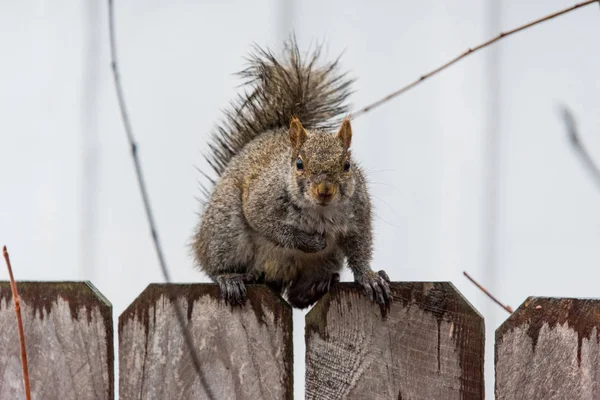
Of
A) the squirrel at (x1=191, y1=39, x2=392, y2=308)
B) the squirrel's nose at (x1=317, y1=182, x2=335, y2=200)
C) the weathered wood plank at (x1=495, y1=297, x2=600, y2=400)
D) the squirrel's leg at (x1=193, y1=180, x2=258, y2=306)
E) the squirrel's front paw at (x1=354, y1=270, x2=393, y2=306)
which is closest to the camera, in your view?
the weathered wood plank at (x1=495, y1=297, x2=600, y2=400)

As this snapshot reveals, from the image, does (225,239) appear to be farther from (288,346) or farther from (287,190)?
(288,346)

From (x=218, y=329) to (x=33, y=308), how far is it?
1.07ft

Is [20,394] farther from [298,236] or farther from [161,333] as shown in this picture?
[298,236]

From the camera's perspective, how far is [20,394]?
1397mm

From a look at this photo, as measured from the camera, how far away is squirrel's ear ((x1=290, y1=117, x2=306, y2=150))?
176cm

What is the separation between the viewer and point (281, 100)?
202cm

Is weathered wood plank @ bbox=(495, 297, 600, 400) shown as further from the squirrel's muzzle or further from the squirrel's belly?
the squirrel's belly

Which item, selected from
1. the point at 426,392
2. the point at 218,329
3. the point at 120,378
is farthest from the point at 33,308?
the point at 426,392

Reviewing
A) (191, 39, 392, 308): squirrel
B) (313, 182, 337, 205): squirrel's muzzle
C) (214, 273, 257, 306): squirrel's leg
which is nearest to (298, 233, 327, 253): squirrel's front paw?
(191, 39, 392, 308): squirrel

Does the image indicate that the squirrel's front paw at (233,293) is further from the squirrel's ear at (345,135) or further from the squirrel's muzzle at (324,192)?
the squirrel's ear at (345,135)

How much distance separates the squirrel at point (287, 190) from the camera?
1.71m

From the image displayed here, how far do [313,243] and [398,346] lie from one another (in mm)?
520

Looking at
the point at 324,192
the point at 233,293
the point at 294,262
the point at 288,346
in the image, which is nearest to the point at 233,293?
the point at 233,293

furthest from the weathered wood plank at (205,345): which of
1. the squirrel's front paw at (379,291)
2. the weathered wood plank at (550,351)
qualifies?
the weathered wood plank at (550,351)
